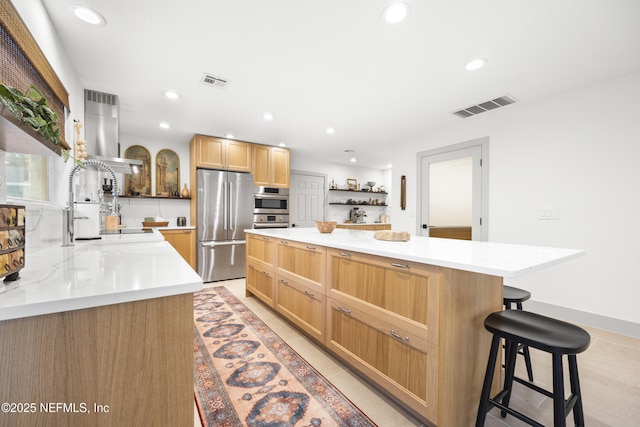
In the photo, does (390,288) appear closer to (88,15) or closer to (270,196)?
(88,15)

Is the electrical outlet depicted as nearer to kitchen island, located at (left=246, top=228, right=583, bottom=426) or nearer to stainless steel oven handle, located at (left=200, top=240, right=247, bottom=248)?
kitchen island, located at (left=246, top=228, right=583, bottom=426)

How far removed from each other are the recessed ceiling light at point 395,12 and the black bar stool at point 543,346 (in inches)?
77.1

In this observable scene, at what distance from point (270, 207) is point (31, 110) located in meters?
4.29

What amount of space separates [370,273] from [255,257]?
1949mm

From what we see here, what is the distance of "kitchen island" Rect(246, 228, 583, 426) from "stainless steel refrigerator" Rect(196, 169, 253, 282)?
9.66ft

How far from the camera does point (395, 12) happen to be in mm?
1830

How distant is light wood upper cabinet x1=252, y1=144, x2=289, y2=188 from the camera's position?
16.6 feet

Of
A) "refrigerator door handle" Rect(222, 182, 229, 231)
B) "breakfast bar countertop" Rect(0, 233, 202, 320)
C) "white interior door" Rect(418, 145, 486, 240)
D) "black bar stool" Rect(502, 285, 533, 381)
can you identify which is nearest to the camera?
"breakfast bar countertop" Rect(0, 233, 202, 320)

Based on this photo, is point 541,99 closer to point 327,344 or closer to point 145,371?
point 327,344

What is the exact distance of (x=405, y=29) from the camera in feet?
6.58

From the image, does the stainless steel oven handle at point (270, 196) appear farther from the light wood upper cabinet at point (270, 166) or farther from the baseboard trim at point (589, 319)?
the baseboard trim at point (589, 319)

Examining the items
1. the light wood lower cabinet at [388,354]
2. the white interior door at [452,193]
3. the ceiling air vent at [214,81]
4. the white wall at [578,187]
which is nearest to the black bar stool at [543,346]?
the light wood lower cabinet at [388,354]

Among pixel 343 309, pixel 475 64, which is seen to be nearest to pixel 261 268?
pixel 343 309

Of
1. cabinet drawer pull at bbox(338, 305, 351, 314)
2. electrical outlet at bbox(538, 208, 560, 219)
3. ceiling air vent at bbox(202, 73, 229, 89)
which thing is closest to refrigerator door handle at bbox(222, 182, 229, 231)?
ceiling air vent at bbox(202, 73, 229, 89)
